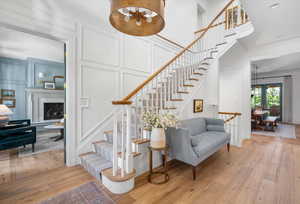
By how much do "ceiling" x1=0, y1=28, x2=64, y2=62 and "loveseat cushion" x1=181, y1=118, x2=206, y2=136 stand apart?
4.39 meters

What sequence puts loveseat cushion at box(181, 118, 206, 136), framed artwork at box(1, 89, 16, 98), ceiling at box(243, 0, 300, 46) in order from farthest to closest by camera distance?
1. framed artwork at box(1, 89, 16, 98)
2. loveseat cushion at box(181, 118, 206, 136)
3. ceiling at box(243, 0, 300, 46)

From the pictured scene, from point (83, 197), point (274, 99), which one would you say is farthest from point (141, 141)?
point (274, 99)

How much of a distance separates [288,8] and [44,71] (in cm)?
766

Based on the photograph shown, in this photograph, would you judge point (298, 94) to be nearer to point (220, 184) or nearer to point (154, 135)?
point (220, 184)

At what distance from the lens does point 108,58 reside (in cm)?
309

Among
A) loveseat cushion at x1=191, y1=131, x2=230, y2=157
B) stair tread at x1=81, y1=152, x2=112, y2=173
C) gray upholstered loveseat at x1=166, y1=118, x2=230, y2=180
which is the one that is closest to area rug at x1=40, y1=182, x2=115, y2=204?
stair tread at x1=81, y1=152, x2=112, y2=173

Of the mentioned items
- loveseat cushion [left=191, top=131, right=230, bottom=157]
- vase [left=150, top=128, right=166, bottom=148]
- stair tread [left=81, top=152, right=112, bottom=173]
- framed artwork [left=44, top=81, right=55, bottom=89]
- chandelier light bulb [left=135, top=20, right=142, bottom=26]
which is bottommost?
stair tread [left=81, top=152, right=112, bottom=173]

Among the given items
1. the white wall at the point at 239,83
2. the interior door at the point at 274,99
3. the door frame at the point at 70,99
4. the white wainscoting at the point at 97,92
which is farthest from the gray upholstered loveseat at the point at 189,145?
the interior door at the point at 274,99

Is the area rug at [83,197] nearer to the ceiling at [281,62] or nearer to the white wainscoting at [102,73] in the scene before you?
the white wainscoting at [102,73]

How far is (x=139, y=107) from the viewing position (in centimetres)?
258

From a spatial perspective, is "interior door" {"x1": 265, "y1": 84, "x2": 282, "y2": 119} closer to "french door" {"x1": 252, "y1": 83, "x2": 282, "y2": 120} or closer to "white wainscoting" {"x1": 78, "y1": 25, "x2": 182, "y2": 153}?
"french door" {"x1": 252, "y1": 83, "x2": 282, "y2": 120}

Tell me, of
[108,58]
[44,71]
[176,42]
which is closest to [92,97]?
[108,58]

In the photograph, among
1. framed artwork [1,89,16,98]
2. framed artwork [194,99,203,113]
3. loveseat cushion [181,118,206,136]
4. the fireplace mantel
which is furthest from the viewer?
the fireplace mantel

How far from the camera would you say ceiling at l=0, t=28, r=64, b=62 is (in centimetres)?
355
